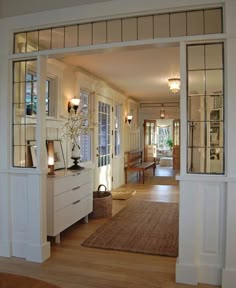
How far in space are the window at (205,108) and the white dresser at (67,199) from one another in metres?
1.69

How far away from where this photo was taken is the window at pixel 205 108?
8.57ft

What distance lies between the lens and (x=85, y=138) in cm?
567

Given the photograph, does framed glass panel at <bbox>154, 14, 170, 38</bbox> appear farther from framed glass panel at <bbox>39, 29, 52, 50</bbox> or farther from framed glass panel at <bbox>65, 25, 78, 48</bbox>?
framed glass panel at <bbox>39, 29, 52, 50</bbox>

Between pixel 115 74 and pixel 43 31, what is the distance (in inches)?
118

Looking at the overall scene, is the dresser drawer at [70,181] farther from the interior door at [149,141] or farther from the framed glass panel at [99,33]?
the interior door at [149,141]

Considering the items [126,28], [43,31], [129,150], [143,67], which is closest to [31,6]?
[43,31]

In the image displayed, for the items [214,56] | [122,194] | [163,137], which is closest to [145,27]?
[214,56]

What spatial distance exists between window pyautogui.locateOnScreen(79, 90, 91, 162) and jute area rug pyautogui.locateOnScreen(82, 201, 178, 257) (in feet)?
4.10

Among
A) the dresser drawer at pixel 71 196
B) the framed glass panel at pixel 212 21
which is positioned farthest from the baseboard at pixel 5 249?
the framed glass panel at pixel 212 21

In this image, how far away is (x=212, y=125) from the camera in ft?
8.73

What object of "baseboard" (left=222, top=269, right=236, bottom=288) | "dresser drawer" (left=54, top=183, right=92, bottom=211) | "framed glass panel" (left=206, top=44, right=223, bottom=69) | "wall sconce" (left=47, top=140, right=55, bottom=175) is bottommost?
"baseboard" (left=222, top=269, right=236, bottom=288)

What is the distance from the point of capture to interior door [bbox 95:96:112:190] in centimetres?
631

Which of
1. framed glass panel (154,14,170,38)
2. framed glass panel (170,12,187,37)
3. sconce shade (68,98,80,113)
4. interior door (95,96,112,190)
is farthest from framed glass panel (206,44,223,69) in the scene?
interior door (95,96,112,190)

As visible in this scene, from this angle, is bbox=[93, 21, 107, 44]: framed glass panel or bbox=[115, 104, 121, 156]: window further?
bbox=[115, 104, 121, 156]: window
